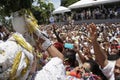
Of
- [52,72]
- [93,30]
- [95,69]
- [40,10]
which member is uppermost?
[52,72]

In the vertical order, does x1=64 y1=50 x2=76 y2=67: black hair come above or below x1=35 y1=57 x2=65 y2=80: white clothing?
below

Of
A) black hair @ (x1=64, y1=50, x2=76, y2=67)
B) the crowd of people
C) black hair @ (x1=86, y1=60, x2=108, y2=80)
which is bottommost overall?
black hair @ (x1=64, y1=50, x2=76, y2=67)

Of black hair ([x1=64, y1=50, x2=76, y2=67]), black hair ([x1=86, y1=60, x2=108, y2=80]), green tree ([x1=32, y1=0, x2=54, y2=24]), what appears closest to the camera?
green tree ([x1=32, y1=0, x2=54, y2=24])

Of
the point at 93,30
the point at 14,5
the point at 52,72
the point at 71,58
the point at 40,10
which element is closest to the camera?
the point at 52,72

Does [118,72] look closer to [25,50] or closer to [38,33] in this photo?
[38,33]

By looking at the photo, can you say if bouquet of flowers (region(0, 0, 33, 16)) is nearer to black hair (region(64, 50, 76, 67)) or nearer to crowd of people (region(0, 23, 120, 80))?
crowd of people (region(0, 23, 120, 80))

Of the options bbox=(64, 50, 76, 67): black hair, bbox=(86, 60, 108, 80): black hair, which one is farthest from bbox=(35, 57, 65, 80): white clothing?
bbox=(64, 50, 76, 67): black hair

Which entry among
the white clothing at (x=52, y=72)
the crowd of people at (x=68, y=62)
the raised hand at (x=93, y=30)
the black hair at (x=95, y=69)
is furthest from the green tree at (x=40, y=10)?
the white clothing at (x=52, y=72)

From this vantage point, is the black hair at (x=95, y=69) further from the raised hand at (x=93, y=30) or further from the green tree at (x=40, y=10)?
the green tree at (x=40, y=10)

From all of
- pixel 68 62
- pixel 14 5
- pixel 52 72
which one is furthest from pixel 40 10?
pixel 52 72

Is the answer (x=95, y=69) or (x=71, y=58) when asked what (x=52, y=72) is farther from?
(x=71, y=58)

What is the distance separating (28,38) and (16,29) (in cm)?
11

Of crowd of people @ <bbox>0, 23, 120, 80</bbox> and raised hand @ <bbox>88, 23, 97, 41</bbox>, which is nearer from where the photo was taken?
crowd of people @ <bbox>0, 23, 120, 80</bbox>

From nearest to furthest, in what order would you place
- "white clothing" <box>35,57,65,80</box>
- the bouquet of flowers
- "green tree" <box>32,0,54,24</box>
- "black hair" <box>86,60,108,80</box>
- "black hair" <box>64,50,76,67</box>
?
"white clothing" <box>35,57,65,80</box> → the bouquet of flowers → "green tree" <box>32,0,54,24</box> → "black hair" <box>86,60,108,80</box> → "black hair" <box>64,50,76,67</box>
